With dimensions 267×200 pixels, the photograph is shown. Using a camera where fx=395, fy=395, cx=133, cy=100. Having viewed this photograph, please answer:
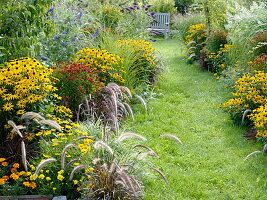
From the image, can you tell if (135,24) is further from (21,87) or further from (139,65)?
(21,87)

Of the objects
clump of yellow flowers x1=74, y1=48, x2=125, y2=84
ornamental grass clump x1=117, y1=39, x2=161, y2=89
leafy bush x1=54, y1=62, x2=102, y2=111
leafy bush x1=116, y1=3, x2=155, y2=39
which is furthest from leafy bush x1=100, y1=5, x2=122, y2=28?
leafy bush x1=54, y1=62, x2=102, y2=111

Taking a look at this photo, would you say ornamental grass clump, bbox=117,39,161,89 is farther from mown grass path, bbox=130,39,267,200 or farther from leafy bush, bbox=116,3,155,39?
leafy bush, bbox=116,3,155,39

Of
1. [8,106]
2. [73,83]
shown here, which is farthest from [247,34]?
[8,106]

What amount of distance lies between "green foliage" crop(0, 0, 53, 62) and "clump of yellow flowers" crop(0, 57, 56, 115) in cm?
49

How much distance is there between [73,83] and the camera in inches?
210

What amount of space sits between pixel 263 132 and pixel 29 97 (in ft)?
9.34

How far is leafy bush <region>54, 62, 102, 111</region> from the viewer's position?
5.29 meters

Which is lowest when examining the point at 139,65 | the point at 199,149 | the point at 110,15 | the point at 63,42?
the point at 199,149

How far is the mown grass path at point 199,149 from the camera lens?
427 centimetres

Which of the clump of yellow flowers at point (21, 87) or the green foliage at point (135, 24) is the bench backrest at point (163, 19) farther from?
the clump of yellow flowers at point (21, 87)

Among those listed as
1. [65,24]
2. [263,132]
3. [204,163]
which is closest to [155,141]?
[204,163]

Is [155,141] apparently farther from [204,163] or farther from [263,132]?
[263,132]

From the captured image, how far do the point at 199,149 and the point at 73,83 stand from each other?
195 centimetres

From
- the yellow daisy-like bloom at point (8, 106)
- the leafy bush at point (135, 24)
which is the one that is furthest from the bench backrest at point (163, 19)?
the yellow daisy-like bloom at point (8, 106)
